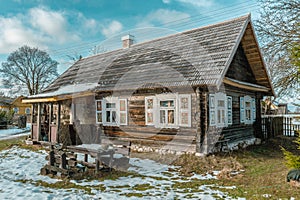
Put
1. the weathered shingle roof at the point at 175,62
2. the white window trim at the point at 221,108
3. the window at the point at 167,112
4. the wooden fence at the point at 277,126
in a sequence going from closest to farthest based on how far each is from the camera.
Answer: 1. the weathered shingle roof at the point at 175,62
2. the white window trim at the point at 221,108
3. the window at the point at 167,112
4. the wooden fence at the point at 277,126

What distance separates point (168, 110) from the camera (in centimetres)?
952

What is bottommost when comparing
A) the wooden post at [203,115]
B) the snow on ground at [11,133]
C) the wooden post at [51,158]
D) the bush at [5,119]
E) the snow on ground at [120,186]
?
the snow on ground at [11,133]

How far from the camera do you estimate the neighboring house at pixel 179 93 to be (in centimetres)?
888

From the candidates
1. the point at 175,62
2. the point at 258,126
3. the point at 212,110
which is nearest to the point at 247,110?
the point at 258,126

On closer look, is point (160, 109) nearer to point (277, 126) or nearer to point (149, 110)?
point (149, 110)

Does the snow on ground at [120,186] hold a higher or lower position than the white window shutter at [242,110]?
lower

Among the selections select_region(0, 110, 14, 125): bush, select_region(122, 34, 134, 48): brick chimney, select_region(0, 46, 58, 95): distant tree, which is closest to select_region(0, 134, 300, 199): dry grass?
select_region(122, 34, 134, 48): brick chimney

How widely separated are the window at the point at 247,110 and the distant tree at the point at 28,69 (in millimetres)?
29044

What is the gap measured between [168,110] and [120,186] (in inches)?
168

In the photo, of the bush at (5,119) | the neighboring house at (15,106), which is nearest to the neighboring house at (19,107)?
the neighboring house at (15,106)

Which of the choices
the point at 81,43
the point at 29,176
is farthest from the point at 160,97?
the point at 81,43

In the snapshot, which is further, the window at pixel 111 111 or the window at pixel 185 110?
the window at pixel 111 111

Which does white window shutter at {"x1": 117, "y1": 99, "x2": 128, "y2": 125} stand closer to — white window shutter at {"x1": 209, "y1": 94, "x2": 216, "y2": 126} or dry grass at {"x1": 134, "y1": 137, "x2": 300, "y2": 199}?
dry grass at {"x1": 134, "y1": 137, "x2": 300, "y2": 199}

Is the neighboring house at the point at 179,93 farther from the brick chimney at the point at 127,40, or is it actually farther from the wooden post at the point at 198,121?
the brick chimney at the point at 127,40
